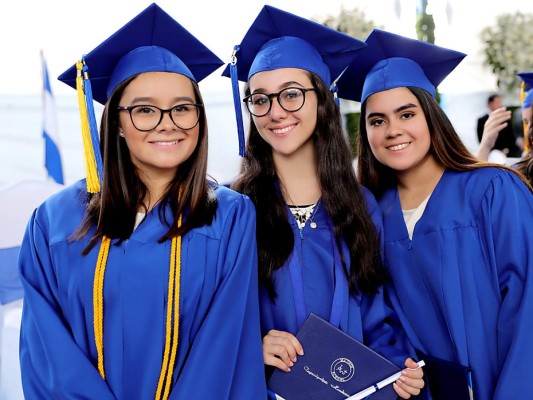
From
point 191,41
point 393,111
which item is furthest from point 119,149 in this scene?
point 393,111

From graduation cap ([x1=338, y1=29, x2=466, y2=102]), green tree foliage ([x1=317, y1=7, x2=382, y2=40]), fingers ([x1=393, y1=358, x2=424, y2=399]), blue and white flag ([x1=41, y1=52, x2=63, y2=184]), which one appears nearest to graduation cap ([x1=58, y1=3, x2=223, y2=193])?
graduation cap ([x1=338, y1=29, x2=466, y2=102])

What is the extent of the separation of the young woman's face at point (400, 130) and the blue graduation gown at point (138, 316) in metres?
0.66

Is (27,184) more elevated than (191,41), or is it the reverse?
(191,41)

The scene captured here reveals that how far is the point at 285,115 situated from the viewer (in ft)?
6.27

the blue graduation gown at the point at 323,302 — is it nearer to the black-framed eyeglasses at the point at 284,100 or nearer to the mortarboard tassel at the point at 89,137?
the black-framed eyeglasses at the point at 284,100

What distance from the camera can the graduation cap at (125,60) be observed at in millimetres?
1740

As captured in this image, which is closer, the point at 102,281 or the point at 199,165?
the point at 102,281

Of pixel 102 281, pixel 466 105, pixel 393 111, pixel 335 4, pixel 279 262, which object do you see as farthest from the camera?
pixel 466 105

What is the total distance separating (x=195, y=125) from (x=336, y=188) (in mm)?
532

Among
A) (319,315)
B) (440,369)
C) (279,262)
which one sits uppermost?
(279,262)

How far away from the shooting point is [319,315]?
1871 mm

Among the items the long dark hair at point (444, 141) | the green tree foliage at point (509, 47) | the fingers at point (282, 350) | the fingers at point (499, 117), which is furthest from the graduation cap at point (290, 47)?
the green tree foliage at point (509, 47)

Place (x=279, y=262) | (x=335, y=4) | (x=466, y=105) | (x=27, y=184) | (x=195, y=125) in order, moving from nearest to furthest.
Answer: (x=195, y=125)
(x=279, y=262)
(x=27, y=184)
(x=335, y=4)
(x=466, y=105)

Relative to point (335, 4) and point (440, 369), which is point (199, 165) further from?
point (335, 4)
